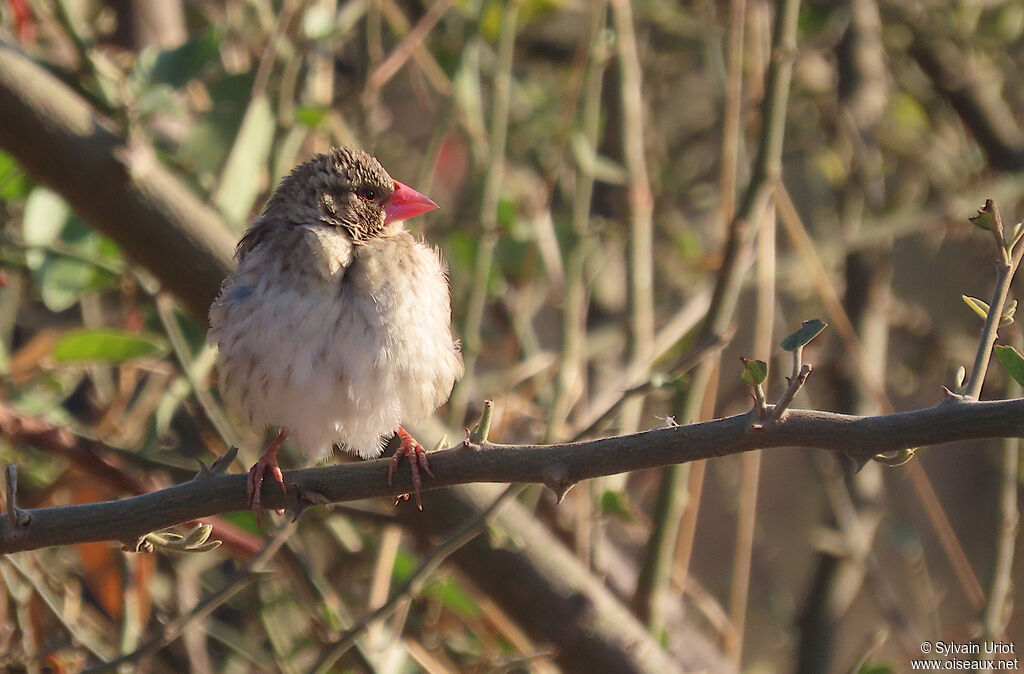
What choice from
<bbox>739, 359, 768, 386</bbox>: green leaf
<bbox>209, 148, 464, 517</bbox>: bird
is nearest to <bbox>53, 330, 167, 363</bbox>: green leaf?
<bbox>209, 148, 464, 517</bbox>: bird

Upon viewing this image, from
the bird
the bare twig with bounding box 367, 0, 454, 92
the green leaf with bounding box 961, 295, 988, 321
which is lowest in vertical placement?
the green leaf with bounding box 961, 295, 988, 321

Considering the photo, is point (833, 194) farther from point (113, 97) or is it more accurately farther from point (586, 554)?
point (113, 97)

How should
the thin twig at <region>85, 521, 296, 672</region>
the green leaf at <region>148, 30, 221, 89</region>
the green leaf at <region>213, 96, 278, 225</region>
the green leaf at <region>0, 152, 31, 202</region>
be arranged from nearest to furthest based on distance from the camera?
the thin twig at <region>85, 521, 296, 672</region>, the green leaf at <region>148, 30, 221, 89</region>, the green leaf at <region>0, 152, 31, 202</region>, the green leaf at <region>213, 96, 278, 225</region>

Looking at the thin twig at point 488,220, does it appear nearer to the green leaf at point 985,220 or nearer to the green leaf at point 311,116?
Answer: the green leaf at point 311,116

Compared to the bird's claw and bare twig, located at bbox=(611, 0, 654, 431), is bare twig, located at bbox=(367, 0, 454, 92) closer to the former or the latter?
bare twig, located at bbox=(611, 0, 654, 431)

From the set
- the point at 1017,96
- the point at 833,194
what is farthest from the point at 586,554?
the point at 1017,96

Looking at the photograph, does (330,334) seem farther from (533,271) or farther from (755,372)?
(533,271)

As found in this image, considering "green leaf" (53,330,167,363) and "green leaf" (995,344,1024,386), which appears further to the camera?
"green leaf" (53,330,167,363)

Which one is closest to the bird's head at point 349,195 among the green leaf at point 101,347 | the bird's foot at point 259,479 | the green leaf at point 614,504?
the green leaf at point 101,347

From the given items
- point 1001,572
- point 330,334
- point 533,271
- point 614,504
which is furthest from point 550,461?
point 533,271
